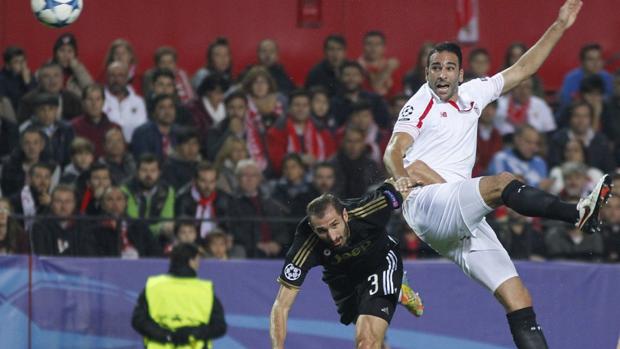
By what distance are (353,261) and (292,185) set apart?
3596 mm

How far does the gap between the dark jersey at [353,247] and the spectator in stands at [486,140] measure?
4595 millimetres

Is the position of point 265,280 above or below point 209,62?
below

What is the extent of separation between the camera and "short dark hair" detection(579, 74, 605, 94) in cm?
1574

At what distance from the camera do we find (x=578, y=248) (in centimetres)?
1365

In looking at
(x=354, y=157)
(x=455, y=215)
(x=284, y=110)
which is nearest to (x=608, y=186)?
(x=455, y=215)

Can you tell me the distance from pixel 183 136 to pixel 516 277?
5.23 m

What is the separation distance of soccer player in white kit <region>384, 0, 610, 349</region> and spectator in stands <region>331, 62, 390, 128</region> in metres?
5.02

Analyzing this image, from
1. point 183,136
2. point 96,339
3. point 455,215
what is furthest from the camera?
point 183,136

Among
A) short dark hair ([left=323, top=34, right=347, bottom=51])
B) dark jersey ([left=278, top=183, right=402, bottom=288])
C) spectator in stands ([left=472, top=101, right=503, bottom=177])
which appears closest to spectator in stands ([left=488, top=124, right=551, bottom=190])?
spectator in stands ([left=472, top=101, right=503, bottom=177])

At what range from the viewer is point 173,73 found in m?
15.2

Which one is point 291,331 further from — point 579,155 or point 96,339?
point 579,155

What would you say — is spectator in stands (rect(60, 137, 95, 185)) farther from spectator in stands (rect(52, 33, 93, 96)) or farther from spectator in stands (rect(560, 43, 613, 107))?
spectator in stands (rect(560, 43, 613, 107))

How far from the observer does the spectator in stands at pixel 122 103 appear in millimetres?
14773

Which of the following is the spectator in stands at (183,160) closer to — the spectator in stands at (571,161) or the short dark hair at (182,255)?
the short dark hair at (182,255)
